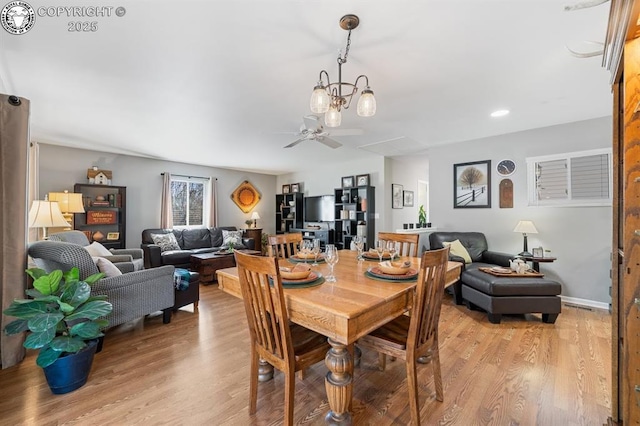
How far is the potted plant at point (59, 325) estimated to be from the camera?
1.65m

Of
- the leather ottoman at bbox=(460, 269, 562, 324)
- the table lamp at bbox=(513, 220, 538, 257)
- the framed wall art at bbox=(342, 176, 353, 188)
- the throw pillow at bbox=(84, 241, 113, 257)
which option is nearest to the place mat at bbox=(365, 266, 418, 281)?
the leather ottoman at bbox=(460, 269, 562, 324)

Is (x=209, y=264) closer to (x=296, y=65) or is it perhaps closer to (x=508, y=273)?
(x=296, y=65)

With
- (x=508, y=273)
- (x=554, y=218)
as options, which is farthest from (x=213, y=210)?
(x=554, y=218)

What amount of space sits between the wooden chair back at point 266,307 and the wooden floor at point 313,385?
19.4 inches

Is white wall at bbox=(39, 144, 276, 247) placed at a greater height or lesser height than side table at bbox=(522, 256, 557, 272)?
greater

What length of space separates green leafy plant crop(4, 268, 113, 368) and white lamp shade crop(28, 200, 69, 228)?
1745 mm

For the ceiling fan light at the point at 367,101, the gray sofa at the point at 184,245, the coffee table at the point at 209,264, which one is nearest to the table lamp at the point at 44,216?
the gray sofa at the point at 184,245

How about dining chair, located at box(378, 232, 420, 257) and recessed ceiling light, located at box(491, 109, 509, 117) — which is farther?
recessed ceiling light, located at box(491, 109, 509, 117)

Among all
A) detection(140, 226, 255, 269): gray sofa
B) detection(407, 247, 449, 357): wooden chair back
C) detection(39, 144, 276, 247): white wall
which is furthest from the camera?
detection(39, 144, 276, 247): white wall

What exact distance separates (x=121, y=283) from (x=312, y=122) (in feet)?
8.37

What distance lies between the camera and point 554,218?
12.3 ft

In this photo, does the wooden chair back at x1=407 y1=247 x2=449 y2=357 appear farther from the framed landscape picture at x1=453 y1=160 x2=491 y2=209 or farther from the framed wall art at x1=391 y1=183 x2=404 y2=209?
the framed wall art at x1=391 y1=183 x2=404 y2=209

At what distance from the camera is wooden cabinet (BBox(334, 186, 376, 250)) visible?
590 cm

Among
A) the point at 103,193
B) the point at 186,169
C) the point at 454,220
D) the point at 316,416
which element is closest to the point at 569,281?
the point at 454,220
